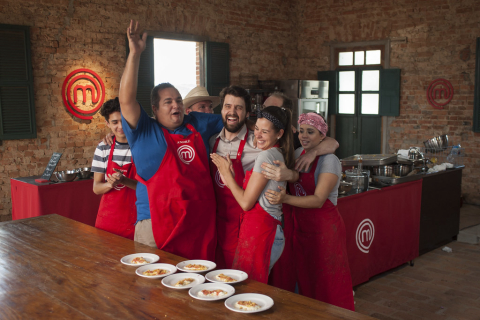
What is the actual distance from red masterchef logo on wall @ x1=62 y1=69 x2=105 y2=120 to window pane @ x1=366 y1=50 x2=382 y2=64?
548 centimetres

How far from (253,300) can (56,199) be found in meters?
3.43

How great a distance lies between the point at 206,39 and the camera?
8.96 meters

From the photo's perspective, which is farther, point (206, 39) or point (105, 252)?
point (206, 39)

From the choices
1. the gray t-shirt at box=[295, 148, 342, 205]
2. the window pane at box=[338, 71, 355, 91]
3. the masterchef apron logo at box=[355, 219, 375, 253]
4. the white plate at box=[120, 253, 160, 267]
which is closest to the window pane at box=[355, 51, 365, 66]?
the window pane at box=[338, 71, 355, 91]

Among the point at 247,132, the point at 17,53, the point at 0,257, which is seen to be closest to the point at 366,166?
the point at 247,132

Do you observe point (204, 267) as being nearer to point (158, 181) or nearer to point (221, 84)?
point (158, 181)

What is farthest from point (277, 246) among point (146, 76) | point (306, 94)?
point (306, 94)

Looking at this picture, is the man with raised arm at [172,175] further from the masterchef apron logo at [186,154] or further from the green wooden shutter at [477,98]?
the green wooden shutter at [477,98]

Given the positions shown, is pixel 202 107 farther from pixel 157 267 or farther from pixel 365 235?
pixel 157 267

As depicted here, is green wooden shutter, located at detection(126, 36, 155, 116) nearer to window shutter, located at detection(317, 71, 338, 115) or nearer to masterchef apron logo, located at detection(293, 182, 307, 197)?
window shutter, located at detection(317, 71, 338, 115)

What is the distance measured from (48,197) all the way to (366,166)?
3449 mm

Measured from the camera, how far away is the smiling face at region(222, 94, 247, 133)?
9.35 ft

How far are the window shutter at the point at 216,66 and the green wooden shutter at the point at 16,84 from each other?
11.1 feet

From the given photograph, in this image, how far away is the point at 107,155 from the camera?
332 cm
